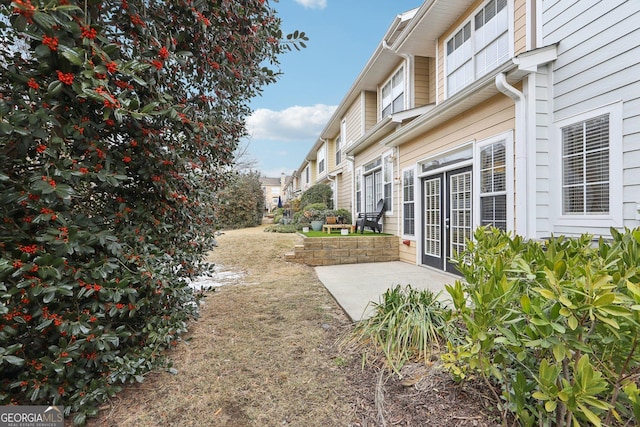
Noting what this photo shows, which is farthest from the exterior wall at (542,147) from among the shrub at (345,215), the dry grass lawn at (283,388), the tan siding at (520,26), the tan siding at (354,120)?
the shrub at (345,215)

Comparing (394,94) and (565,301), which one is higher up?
(394,94)

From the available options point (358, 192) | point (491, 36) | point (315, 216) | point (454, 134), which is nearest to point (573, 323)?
point (454, 134)

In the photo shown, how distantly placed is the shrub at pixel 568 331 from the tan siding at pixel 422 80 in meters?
6.48

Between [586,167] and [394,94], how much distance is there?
19.5ft

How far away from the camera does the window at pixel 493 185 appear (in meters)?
4.26

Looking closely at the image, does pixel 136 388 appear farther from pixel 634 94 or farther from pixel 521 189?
pixel 634 94

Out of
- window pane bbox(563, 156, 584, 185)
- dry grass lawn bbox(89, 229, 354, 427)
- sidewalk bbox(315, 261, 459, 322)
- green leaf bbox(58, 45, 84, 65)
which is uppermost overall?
A: green leaf bbox(58, 45, 84, 65)

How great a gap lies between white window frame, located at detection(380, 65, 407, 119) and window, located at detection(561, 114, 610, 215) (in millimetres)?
4654

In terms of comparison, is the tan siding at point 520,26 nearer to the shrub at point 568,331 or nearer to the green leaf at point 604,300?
the shrub at point 568,331

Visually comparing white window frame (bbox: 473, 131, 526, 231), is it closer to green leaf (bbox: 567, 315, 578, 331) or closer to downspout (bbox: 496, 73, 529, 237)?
downspout (bbox: 496, 73, 529, 237)

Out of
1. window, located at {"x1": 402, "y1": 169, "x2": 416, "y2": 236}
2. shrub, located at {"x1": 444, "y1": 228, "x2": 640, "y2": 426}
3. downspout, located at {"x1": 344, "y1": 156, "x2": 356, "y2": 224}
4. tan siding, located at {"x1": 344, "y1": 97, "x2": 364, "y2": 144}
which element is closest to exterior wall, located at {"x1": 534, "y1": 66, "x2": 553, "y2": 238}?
shrub, located at {"x1": 444, "y1": 228, "x2": 640, "y2": 426}

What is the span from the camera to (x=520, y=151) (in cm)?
387

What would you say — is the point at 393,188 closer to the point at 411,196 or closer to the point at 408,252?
the point at 411,196

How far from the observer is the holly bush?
4.83 ft
